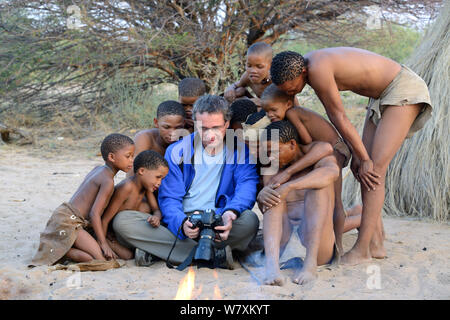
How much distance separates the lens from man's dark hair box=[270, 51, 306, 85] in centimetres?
303

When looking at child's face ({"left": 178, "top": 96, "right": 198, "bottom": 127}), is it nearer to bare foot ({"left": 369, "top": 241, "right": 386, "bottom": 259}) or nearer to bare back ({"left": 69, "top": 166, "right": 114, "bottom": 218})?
bare back ({"left": 69, "top": 166, "right": 114, "bottom": 218})

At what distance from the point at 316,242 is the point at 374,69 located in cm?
121

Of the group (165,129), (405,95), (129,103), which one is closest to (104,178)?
(165,129)

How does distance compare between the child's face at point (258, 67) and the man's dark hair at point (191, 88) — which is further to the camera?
the man's dark hair at point (191, 88)

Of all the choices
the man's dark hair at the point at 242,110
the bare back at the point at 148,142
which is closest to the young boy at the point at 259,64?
the man's dark hair at the point at 242,110

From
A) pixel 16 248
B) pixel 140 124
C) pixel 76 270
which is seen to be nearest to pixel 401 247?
pixel 76 270

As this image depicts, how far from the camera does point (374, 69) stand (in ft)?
10.7

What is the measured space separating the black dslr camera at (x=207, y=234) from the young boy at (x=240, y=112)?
2.65ft

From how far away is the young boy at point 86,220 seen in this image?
311 cm

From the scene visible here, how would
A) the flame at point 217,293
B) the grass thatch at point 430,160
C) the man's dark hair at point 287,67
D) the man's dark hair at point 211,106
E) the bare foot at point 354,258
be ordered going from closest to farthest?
the flame at point 217,293 → the man's dark hair at point 287,67 → the bare foot at point 354,258 → the man's dark hair at point 211,106 → the grass thatch at point 430,160

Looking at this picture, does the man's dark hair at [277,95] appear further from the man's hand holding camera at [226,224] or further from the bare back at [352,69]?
the man's hand holding camera at [226,224]

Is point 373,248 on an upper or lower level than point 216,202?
lower

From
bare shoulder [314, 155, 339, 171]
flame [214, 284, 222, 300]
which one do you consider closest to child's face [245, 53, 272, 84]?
bare shoulder [314, 155, 339, 171]

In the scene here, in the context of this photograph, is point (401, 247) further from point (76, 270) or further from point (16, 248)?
point (16, 248)
